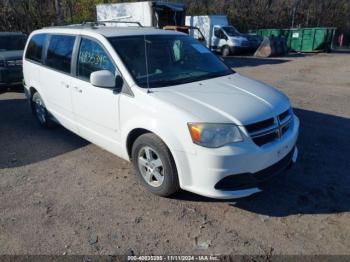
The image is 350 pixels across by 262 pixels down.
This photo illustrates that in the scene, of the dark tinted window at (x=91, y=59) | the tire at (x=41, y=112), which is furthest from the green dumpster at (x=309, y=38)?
the dark tinted window at (x=91, y=59)

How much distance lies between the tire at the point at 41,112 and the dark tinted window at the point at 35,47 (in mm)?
668

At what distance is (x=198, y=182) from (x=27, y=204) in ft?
6.52

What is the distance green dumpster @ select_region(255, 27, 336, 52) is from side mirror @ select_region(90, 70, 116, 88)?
77.5 feet

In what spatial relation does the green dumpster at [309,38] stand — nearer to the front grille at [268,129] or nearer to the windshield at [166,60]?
the windshield at [166,60]

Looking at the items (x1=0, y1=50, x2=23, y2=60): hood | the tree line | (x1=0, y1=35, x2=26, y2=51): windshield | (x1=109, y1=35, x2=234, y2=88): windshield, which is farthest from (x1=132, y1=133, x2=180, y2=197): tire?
the tree line

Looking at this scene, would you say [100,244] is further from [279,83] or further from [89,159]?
[279,83]

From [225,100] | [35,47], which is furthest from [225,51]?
[225,100]

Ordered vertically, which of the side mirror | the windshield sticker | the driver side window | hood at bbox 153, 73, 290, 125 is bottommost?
the driver side window

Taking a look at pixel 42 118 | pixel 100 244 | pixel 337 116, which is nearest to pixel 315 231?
pixel 100 244

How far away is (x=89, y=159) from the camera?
15.4ft

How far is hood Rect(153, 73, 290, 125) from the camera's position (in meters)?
3.11

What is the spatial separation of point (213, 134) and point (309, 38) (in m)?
24.4

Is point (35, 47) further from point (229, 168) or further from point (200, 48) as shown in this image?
→ point (229, 168)

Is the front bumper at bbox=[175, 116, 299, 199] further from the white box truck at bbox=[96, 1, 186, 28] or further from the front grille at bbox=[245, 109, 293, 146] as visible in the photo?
the white box truck at bbox=[96, 1, 186, 28]
